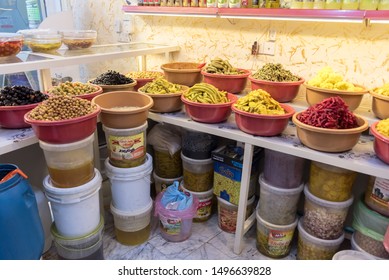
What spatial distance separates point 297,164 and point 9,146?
1414 mm

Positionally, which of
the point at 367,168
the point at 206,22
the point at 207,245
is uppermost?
the point at 206,22

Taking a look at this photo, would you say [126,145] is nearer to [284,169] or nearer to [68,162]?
[68,162]

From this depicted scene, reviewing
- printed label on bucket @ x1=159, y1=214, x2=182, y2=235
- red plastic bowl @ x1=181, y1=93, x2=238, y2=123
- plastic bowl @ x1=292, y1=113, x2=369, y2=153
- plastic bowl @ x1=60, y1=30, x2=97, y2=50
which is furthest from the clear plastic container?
plastic bowl @ x1=60, y1=30, x2=97, y2=50

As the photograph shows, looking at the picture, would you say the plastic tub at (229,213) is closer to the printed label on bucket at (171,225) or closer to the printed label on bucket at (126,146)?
the printed label on bucket at (171,225)

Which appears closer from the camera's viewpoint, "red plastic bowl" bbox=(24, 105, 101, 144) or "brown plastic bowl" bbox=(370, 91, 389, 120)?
"red plastic bowl" bbox=(24, 105, 101, 144)

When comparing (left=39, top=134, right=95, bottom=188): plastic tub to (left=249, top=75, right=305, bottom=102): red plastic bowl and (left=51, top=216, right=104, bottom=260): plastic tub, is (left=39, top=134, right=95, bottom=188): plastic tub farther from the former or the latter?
(left=249, top=75, right=305, bottom=102): red plastic bowl

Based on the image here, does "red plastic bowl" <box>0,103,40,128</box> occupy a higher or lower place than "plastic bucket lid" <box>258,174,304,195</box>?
higher

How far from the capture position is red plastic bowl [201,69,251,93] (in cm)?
202

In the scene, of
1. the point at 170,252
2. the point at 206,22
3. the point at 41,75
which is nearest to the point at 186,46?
the point at 206,22

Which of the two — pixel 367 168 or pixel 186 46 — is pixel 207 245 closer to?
pixel 367 168

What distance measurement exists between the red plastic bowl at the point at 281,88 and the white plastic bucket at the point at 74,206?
1.07m

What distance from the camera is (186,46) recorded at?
8.50 feet

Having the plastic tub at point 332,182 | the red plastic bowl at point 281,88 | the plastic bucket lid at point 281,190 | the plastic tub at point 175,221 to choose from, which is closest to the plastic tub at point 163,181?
the plastic tub at point 175,221

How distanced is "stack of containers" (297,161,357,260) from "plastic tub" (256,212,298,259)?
0.25ft
